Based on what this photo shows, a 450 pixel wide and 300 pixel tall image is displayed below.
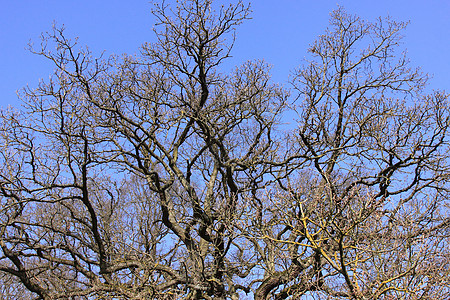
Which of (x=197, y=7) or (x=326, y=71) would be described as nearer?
(x=197, y=7)

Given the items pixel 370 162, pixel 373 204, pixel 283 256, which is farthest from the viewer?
pixel 370 162

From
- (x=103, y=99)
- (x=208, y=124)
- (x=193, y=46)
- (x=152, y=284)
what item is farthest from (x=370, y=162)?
(x=103, y=99)

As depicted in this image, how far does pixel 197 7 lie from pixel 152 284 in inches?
239

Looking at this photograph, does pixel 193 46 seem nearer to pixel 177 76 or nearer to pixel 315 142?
pixel 177 76

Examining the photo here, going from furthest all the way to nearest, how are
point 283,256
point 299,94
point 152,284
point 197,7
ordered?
point 299,94, point 197,7, point 152,284, point 283,256

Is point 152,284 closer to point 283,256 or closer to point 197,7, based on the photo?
point 283,256

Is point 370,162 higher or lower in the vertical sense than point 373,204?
higher

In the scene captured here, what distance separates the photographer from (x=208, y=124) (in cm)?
1060

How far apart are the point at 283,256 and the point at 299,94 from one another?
5.28 meters

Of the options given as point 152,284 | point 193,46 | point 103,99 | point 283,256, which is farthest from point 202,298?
point 193,46

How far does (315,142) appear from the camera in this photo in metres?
11.1

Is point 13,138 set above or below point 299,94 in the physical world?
below

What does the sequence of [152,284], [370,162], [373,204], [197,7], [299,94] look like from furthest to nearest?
[299,94] → [370,162] → [197,7] → [152,284] → [373,204]

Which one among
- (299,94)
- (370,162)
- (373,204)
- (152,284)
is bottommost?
(373,204)
